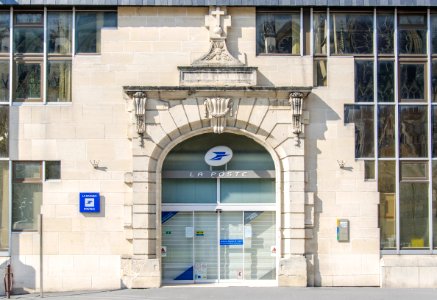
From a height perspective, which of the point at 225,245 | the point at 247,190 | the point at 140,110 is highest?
the point at 140,110

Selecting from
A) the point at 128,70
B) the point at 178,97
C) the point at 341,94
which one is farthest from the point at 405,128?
the point at 128,70

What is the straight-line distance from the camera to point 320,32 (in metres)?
20.2

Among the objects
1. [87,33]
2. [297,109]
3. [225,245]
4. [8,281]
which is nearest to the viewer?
[8,281]

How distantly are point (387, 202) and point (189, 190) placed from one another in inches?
201

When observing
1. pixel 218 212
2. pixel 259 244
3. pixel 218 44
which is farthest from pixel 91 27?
pixel 259 244

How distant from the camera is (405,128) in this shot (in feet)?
66.0

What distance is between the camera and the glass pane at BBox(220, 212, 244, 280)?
20.4 m

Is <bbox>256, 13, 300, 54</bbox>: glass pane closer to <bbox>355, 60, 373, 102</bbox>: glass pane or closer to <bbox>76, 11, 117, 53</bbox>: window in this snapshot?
<bbox>355, 60, 373, 102</bbox>: glass pane

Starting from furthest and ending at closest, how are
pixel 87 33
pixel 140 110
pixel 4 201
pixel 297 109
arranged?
pixel 87 33 → pixel 4 201 → pixel 297 109 → pixel 140 110

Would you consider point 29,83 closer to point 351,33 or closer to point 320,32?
point 320,32

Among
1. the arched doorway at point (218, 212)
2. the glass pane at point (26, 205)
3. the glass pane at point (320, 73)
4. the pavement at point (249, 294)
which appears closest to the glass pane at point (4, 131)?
the glass pane at point (26, 205)

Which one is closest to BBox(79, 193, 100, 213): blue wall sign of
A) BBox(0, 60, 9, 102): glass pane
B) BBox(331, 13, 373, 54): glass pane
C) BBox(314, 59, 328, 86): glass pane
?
BBox(0, 60, 9, 102): glass pane

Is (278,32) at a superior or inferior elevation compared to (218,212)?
superior

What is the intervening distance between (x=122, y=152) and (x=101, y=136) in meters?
0.67
